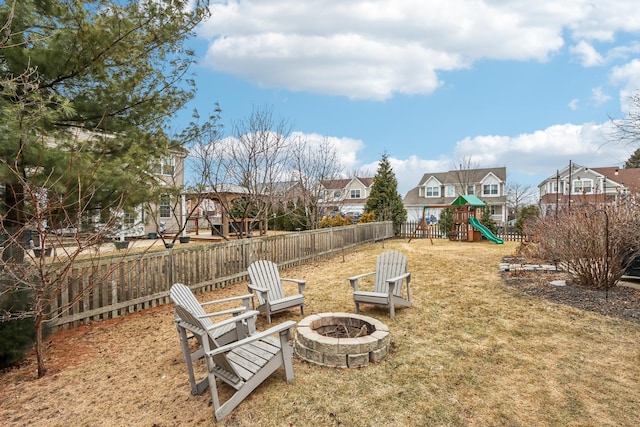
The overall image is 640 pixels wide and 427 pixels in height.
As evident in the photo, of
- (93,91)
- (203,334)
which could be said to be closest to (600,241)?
(203,334)

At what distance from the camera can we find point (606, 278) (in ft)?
21.5

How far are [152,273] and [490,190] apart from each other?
3515 cm

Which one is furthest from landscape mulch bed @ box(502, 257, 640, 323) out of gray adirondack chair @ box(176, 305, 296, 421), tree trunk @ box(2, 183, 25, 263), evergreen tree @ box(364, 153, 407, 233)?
evergreen tree @ box(364, 153, 407, 233)

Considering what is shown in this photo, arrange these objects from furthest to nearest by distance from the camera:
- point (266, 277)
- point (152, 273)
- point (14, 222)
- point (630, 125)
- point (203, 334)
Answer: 1. point (630, 125)
2. point (152, 273)
3. point (266, 277)
4. point (14, 222)
5. point (203, 334)

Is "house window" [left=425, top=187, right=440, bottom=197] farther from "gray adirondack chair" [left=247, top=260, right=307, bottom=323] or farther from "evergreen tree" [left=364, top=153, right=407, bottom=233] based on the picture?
"gray adirondack chair" [left=247, top=260, right=307, bottom=323]

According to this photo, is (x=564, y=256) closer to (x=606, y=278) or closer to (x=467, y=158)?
(x=606, y=278)

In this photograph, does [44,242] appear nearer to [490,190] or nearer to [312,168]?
[312,168]

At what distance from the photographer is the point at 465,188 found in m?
34.3

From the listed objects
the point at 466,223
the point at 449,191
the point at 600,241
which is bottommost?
the point at 466,223

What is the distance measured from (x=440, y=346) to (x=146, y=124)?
19.4 feet

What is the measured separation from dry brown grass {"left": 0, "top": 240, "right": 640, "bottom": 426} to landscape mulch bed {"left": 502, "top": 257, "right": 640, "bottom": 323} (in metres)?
0.53

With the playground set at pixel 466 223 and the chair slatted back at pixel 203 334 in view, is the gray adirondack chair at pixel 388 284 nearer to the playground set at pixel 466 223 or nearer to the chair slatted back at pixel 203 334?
the chair slatted back at pixel 203 334

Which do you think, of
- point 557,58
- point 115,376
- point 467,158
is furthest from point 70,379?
point 467,158

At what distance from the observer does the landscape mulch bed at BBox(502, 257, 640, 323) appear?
18.4 feet
